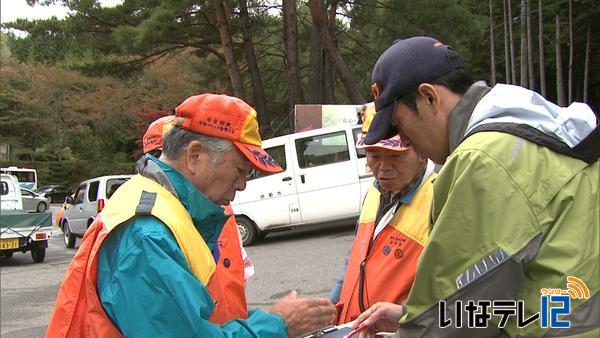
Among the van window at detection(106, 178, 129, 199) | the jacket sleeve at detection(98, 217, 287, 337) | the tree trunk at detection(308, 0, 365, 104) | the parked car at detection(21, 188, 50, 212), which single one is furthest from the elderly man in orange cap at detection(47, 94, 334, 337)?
the parked car at detection(21, 188, 50, 212)

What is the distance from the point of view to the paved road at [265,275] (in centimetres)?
689

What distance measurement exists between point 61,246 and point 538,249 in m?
16.6

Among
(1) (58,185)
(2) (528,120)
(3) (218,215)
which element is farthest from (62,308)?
(1) (58,185)

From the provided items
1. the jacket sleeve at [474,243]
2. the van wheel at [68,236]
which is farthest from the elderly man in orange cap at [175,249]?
the van wheel at [68,236]

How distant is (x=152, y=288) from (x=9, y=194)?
13299mm

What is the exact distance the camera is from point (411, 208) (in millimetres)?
2514

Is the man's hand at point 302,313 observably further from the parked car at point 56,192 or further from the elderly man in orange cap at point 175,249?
the parked car at point 56,192

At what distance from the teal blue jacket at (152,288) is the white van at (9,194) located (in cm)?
1293

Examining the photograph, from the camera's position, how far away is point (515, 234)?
117cm

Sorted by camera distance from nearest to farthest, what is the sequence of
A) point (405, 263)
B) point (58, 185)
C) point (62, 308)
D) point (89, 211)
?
point (62, 308)
point (405, 263)
point (89, 211)
point (58, 185)

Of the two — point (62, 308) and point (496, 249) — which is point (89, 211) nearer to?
Answer: point (62, 308)

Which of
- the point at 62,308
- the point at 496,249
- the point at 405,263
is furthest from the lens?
the point at 405,263

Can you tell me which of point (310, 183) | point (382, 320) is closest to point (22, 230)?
point (310, 183)

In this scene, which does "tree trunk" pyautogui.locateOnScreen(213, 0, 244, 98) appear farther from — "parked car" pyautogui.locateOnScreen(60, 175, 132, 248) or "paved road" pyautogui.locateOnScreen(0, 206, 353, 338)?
"paved road" pyautogui.locateOnScreen(0, 206, 353, 338)
